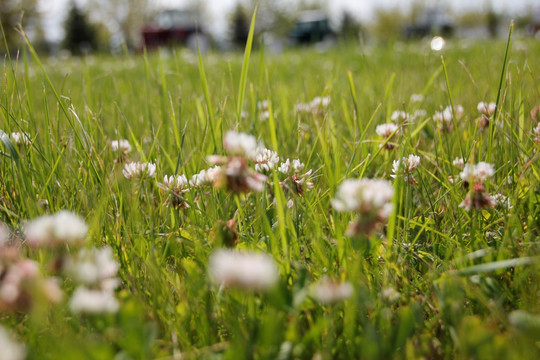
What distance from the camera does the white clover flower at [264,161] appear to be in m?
0.91

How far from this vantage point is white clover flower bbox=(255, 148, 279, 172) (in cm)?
91

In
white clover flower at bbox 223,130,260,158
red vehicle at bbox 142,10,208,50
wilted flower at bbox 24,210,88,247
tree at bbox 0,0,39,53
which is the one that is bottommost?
red vehicle at bbox 142,10,208,50

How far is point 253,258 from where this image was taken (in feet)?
1.69

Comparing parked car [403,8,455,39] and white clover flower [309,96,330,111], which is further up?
white clover flower [309,96,330,111]

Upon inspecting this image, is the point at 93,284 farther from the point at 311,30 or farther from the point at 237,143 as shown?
the point at 311,30

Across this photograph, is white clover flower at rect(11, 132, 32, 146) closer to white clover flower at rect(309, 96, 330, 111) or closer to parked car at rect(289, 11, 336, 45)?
white clover flower at rect(309, 96, 330, 111)

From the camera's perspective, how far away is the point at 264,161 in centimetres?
94

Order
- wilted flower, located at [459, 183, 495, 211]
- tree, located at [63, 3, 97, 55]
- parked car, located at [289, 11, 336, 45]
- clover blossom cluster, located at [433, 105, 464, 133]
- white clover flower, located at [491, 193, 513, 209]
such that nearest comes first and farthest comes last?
wilted flower, located at [459, 183, 495, 211] < white clover flower, located at [491, 193, 513, 209] < clover blossom cluster, located at [433, 105, 464, 133] < parked car, located at [289, 11, 336, 45] < tree, located at [63, 3, 97, 55]

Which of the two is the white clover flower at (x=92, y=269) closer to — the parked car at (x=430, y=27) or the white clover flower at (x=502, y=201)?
the white clover flower at (x=502, y=201)

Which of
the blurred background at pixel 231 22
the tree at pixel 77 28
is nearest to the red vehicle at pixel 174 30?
the blurred background at pixel 231 22

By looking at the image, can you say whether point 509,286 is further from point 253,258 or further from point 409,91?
point 409,91

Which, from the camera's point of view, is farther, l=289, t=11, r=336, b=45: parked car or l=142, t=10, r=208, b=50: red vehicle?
l=289, t=11, r=336, b=45: parked car

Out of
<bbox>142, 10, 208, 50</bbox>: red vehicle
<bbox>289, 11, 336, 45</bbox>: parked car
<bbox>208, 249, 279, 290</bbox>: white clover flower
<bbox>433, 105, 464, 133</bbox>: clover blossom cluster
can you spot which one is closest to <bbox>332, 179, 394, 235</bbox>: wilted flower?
<bbox>208, 249, 279, 290</bbox>: white clover flower

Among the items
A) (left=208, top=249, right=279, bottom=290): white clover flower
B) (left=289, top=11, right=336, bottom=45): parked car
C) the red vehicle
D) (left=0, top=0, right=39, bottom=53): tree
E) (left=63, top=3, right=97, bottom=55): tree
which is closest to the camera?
(left=208, top=249, right=279, bottom=290): white clover flower
